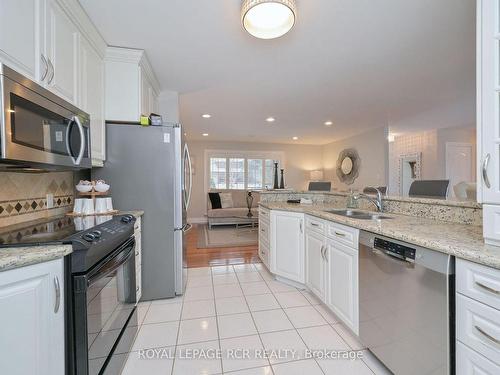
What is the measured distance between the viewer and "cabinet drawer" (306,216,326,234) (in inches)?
83.4

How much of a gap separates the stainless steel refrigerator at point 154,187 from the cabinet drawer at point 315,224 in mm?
1289

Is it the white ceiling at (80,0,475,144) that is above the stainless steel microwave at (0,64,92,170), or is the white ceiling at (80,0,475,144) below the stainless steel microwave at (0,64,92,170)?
above

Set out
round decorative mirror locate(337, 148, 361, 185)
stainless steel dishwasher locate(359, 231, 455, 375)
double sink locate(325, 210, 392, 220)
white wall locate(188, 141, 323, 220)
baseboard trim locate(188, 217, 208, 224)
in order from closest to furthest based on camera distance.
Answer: stainless steel dishwasher locate(359, 231, 455, 375) < double sink locate(325, 210, 392, 220) < round decorative mirror locate(337, 148, 361, 185) < baseboard trim locate(188, 217, 208, 224) < white wall locate(188, 141, 323, 220)

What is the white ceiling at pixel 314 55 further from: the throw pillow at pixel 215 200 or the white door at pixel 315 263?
the throw pillow at pixel 215 200

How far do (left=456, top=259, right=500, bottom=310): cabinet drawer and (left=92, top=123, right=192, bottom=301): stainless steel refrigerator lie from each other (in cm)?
208

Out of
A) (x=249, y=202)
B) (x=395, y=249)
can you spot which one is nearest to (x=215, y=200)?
(x=249, y=202)

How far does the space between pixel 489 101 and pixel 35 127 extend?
2133 millimetres

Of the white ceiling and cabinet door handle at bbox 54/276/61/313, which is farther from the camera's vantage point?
the white ceiling

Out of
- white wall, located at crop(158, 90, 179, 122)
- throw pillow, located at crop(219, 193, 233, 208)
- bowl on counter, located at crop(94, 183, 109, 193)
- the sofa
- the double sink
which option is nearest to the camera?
bowl on counter, located at crop(94, 183, 109, 193)

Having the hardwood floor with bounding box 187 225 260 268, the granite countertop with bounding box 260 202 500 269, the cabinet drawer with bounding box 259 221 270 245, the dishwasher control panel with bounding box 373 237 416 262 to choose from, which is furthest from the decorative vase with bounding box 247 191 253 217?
the dishwasher control panel with bounding box 373 237 416 262

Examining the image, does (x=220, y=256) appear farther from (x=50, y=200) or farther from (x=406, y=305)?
(x=406, y=305)

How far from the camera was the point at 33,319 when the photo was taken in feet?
2.96

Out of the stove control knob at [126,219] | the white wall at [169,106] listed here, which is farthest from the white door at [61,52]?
the white wall at [169,106]

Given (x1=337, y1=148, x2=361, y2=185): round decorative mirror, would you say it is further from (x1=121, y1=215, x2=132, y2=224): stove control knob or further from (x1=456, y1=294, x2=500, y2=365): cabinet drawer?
(x1=121, y1=215, x2=132, y2=224): stove control knob
